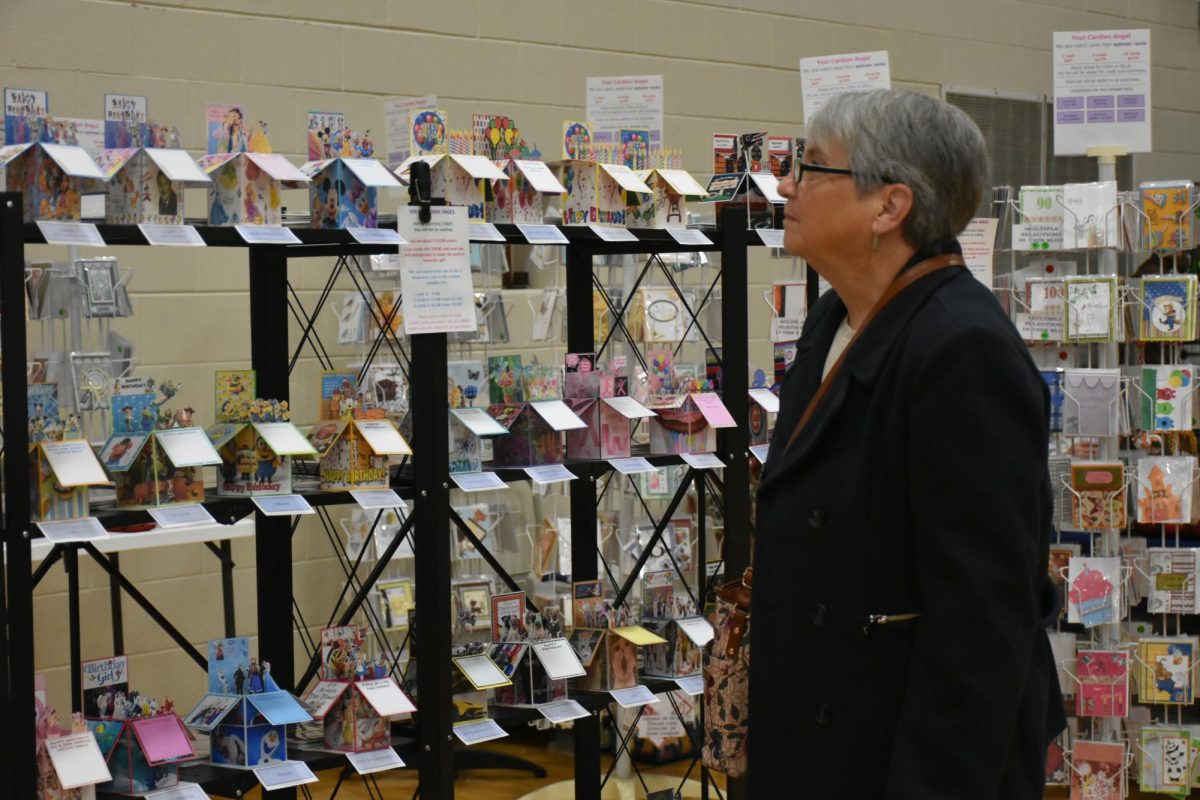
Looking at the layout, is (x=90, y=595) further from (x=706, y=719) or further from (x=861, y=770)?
(x=861, y=770)

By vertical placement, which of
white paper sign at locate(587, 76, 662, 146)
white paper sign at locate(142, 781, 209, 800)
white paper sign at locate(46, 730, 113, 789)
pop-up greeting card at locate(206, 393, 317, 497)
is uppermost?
white paper sign at locate(587, 76, 662, 146)

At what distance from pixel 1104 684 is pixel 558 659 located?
2141 mm

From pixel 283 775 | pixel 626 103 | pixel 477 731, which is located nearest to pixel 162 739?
pixel 283 775

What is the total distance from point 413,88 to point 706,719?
145 inches

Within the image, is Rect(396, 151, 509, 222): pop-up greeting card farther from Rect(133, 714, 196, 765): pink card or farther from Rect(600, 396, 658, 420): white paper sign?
Rect(133, 714, 196, 765): pink card

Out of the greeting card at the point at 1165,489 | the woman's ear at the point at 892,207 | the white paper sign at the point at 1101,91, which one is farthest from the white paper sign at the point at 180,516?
the greeting card at the point at 1165,489

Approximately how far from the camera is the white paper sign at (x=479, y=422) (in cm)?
303

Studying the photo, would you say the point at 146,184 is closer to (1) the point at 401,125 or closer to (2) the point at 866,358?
(1) the point at 401,125

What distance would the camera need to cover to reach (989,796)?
5.70 ft

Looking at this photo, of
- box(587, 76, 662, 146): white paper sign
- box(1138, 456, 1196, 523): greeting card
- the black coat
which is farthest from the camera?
box(1138, 456, 1196, 523): greeting card

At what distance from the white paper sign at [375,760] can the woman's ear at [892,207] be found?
152 cm

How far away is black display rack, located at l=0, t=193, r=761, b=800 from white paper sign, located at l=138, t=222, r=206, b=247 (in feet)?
0.08

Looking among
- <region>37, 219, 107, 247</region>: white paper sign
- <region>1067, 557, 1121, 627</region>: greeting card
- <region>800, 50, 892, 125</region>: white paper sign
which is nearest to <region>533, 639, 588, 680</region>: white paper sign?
<region>37, 219, 107, 247</region>: white paper sign

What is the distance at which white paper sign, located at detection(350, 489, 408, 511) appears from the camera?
2867 millimetres
